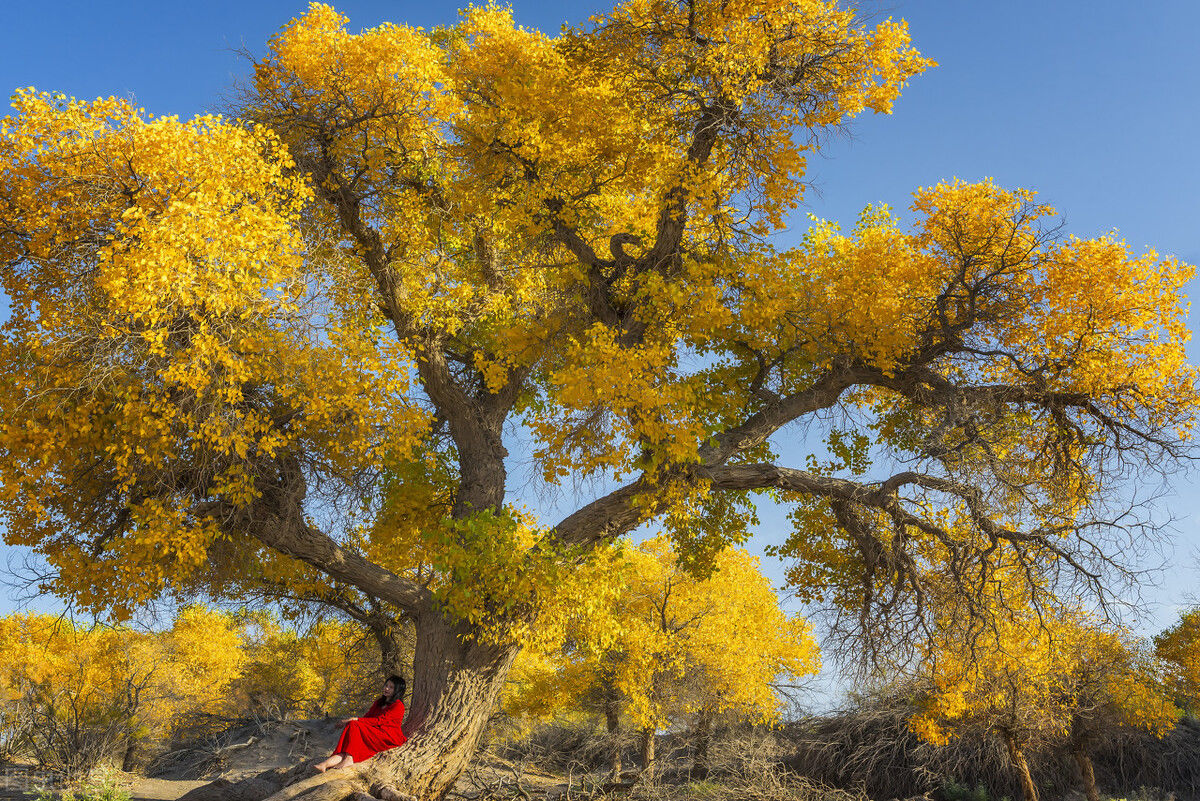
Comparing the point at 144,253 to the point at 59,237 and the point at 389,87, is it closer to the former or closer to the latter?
the point at 59,237

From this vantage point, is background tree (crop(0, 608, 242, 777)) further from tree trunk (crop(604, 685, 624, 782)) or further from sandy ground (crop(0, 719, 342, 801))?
tree trunk (crop(604, 685, 624, 782))

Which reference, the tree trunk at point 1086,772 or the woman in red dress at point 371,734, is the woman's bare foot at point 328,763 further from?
the tree trunk at point 1086,772

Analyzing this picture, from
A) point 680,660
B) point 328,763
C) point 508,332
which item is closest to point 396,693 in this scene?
point 328,763

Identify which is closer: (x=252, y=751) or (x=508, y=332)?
(x=508, y=332)

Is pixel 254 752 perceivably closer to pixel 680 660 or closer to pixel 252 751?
pixel 252 751

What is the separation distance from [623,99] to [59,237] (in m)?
7.37

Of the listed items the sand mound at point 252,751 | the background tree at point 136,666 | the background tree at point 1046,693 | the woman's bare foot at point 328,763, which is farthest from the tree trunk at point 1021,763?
the background tree at point 136,666

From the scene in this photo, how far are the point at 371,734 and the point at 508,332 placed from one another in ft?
19.1

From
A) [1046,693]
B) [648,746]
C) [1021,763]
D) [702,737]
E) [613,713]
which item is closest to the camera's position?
[1021,763]

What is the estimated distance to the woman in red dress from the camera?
8781 millimetres

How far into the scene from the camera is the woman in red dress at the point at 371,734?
8781 millimetres

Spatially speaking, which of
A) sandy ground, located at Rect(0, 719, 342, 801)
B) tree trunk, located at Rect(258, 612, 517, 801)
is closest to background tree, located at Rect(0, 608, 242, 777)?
sandy ground, located at Rect(0, 719, 342, 801)

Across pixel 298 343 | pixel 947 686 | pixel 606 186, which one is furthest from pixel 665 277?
pixel 947 686

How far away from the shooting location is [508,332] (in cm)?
1154
